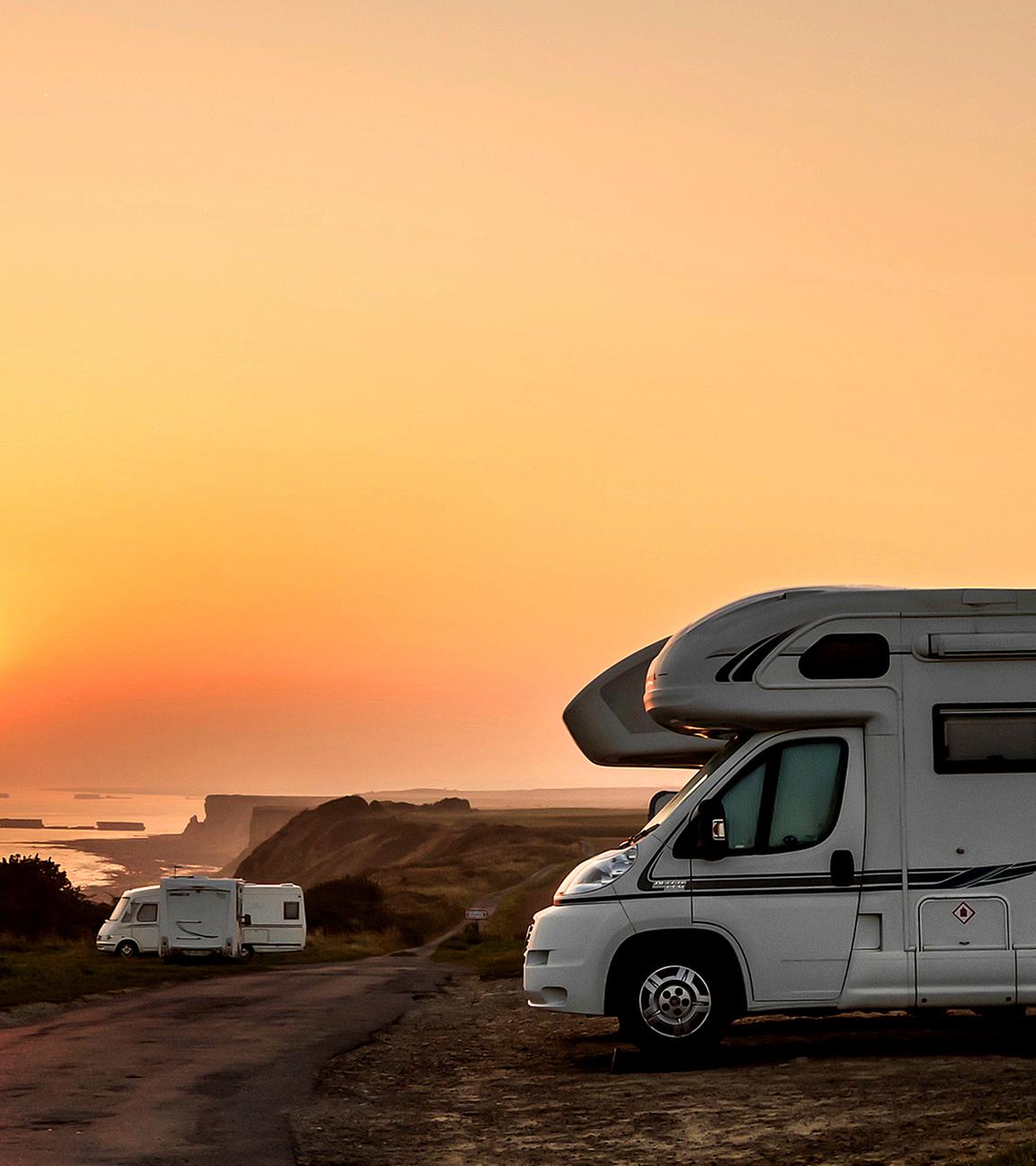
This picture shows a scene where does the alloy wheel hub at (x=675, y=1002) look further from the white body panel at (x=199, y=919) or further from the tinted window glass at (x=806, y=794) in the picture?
the white body panel at (x=199, y=919)

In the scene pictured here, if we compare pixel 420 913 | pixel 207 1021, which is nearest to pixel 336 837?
pixel 420 913

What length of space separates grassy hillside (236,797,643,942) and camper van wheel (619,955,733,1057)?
205ft

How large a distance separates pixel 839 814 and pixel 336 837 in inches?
6983

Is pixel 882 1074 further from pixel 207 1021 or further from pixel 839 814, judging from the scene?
pixel 207 1021

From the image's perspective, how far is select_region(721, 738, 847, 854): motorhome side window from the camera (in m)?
13.5

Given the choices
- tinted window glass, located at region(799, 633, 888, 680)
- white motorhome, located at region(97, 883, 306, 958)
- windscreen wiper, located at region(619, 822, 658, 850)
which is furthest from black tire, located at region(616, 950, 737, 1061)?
white motorhome, located at region(97, 883, 306, 958)

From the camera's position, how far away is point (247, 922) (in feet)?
159

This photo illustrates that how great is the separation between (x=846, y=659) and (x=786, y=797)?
3.81 feet

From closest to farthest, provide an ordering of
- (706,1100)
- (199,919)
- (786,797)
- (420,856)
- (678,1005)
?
(706,1100)
(678,1005)
(786,797)
(199,919)
(420,856)

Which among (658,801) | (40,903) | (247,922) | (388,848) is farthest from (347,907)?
(388,848)

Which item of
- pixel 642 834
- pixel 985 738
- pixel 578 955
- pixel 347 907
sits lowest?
pixel 347 907

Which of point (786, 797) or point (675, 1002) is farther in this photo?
point (786, 797)

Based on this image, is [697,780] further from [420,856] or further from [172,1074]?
[420,856]

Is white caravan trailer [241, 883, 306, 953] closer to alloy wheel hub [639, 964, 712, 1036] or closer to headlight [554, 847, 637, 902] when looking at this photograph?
headlight [554, 847, 637, 902]
